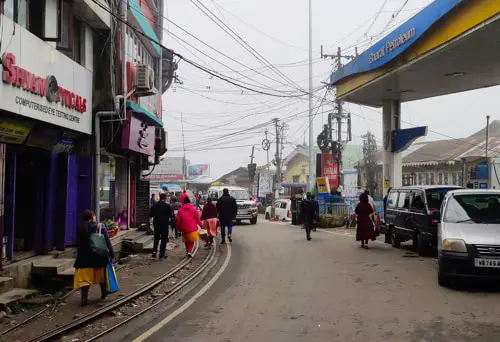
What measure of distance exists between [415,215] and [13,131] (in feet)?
33.3

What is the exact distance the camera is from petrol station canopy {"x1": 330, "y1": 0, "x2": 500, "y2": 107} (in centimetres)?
1281

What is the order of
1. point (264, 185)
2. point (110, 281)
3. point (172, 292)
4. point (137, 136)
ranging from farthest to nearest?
point (264, 185) → point (137, 136) → point (172, 292) → point (110, 281)

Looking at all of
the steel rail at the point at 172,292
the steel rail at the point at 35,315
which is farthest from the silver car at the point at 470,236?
the steel rail at the point at 35,315

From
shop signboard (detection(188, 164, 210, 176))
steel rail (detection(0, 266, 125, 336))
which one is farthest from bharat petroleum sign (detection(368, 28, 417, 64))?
shop signboard (detection(188, 164, 210, 176))

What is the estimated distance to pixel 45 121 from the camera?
10500 mm

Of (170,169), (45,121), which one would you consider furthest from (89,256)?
(170,169)

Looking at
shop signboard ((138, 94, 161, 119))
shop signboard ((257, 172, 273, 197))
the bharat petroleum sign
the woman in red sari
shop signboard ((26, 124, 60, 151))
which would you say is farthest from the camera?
shop signboard ((257, 172, 273, 197))

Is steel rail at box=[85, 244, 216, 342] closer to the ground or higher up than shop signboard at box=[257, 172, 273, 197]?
A: closer to the ground

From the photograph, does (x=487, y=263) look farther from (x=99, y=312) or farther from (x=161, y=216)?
(x=161, y=216)

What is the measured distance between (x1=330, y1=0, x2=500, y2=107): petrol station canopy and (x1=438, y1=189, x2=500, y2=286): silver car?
450 cm

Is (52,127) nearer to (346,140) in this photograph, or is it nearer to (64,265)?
(64,265)

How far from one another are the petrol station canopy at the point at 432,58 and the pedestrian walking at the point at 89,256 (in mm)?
9670

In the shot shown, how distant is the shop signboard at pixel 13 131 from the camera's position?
929 cm

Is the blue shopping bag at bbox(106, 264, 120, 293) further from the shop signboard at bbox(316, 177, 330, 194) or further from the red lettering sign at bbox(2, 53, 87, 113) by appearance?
Answer: the shop signboard at bbox(316, 177, 330, 194)
